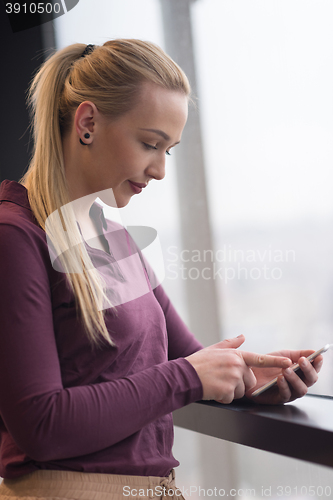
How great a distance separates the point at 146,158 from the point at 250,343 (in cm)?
84

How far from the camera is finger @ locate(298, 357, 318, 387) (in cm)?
66

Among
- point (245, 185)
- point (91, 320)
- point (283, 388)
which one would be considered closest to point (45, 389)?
point (91, 320)

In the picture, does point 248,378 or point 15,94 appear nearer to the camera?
point 248,378

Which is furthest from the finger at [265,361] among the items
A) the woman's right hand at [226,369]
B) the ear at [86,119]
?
the ear at [86,119]

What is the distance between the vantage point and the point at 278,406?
2.27 feet

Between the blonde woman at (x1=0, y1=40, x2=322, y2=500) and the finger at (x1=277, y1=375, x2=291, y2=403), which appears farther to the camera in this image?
the finger at (x1=277, y1=375, x2=291, y2=403)

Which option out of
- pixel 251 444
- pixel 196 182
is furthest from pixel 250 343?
pixel 251 444

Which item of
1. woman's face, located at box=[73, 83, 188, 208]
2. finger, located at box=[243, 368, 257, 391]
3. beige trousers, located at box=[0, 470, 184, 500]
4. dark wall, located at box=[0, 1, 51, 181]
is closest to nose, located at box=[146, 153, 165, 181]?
woman's face, located at box=[73, 83, 188, 208]

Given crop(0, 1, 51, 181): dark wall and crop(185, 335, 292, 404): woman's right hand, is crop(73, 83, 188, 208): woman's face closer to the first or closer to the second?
crop(185, 335, 292, 404): woman's right hand

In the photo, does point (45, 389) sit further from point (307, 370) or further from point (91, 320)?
point (307, 370)

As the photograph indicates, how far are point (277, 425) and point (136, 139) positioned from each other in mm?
498

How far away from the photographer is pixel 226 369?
0.63 m

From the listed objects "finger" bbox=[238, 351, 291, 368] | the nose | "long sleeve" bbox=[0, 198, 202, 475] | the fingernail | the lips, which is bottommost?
the fingernail

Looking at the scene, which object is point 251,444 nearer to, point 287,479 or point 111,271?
point 111,271
